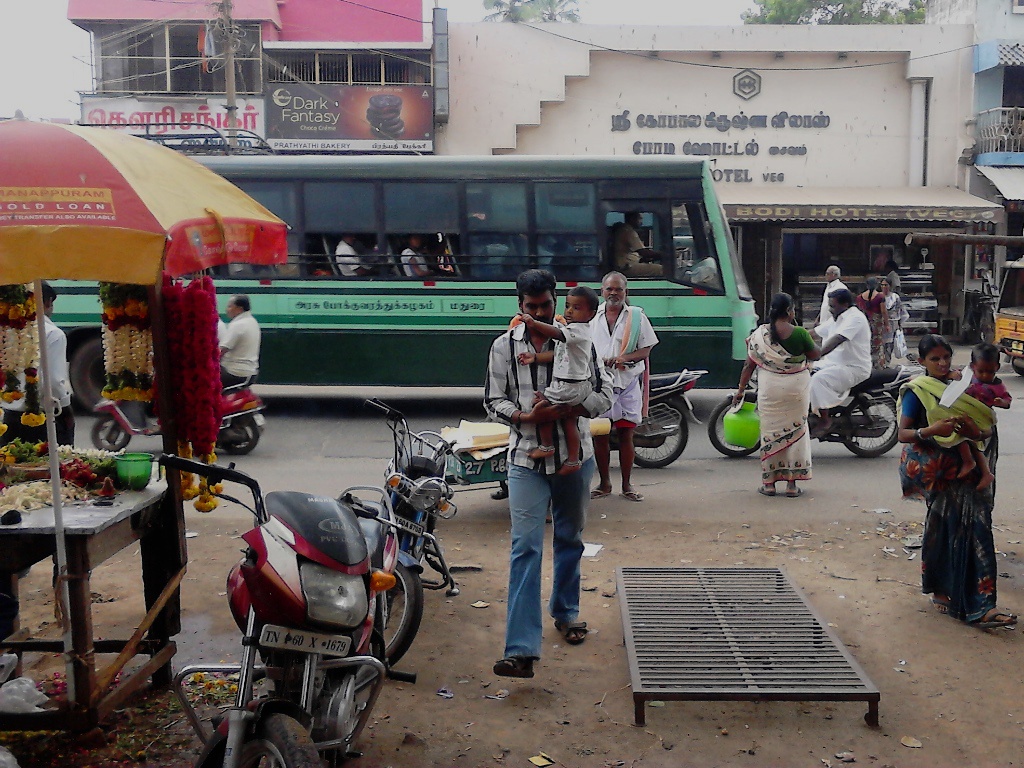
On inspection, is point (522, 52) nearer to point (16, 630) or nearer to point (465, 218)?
point (465, 218)

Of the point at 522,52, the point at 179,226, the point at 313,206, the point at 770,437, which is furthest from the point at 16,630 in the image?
the point at 522,52

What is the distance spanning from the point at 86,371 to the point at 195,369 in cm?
803

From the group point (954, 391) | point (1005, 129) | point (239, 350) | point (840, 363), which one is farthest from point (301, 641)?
point (1005, 129)

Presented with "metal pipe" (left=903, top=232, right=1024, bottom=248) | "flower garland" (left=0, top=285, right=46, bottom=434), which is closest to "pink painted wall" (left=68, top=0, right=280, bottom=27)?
"flower garland" (left=0, top=285, right=46, bottom=434)

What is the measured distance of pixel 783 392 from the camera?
7258 millimetres

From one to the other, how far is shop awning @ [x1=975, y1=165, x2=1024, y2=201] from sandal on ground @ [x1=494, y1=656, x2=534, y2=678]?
18067mm

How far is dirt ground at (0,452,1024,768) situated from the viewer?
3.59m

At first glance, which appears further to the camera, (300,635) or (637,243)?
(637,243)

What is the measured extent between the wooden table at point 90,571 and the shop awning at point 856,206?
15450 mm

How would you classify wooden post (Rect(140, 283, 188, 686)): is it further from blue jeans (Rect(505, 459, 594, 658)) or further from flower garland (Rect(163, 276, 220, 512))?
blue jeans (Rect(505, 459, 594, 658))

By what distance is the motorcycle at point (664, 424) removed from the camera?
27.9 ft

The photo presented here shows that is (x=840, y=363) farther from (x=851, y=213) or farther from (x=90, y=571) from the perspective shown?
(x=851, y=213)

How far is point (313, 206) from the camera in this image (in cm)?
1104

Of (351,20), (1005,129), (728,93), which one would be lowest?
(1005,129)
